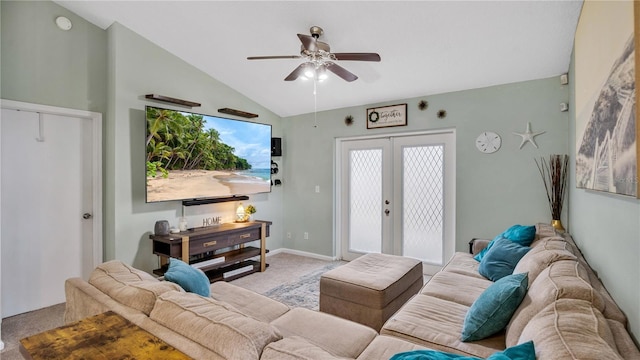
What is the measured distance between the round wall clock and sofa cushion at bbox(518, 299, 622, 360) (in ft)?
8.86

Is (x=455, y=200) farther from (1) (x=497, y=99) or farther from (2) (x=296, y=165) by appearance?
(2) (x=296, y=165)

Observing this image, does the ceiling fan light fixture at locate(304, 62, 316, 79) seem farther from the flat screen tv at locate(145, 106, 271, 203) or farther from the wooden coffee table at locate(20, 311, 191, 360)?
the wooden coffee table at locate(20, 311, 191, 360)

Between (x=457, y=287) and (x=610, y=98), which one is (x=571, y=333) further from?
(x=457, y=287)

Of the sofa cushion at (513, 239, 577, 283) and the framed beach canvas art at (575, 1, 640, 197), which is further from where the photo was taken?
the sofa cushion at (513, 239, 577, 283)

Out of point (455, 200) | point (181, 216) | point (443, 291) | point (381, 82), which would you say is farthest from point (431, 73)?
point (181, 216)

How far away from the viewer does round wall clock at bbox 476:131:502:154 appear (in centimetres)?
361

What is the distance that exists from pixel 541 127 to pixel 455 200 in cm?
121

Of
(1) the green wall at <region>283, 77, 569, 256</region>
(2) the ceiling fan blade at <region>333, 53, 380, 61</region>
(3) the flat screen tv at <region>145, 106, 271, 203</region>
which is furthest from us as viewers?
(3) the flat screen tv at <region>145, 106, 271, 203</region>

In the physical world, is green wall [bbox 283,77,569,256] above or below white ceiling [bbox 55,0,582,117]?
below

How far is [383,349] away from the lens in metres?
1.48

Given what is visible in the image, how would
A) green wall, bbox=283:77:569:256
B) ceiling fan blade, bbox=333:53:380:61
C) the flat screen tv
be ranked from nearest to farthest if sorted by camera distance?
ceiling fan blade, bbox=333:53:380:61
green wall, bbox=283:77:569:256
the flat screen tv

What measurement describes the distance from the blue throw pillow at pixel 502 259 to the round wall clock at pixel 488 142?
1.38 metres

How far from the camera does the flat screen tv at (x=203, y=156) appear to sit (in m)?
3.46

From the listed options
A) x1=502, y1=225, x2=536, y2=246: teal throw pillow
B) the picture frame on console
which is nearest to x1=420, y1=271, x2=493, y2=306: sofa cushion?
x1=502, y1=225, x2=536, y2=246: teal throw pillow
